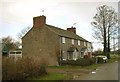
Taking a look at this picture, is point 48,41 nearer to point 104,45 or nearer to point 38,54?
point 38,54

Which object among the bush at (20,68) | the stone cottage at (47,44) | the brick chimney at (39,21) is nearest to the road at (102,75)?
the bush at (20,68)

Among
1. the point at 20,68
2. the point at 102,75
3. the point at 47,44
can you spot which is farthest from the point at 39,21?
the point at 20,68

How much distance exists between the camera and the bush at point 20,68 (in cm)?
1881

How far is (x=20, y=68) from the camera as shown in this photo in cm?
1989

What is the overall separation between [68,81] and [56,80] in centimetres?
105

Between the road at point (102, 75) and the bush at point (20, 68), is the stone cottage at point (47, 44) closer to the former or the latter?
the road at point (102, 75)

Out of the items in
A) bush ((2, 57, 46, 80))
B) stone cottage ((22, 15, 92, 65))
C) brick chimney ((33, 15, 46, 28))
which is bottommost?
bush ((2, 57, 46, 80))

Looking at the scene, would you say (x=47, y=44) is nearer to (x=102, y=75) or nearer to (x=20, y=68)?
(x=102, y=75)

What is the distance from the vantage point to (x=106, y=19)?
6612 centimetres

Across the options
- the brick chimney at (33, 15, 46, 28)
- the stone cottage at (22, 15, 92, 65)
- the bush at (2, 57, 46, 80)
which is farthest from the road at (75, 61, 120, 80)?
the brick chimney at (33, 15, 46, 28)

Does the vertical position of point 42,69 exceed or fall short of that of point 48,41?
it falls short

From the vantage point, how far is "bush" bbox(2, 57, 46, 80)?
1881cm

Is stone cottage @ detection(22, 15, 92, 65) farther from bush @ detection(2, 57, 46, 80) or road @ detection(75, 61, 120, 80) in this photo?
bush @ detection(2, 57, 46, 80)

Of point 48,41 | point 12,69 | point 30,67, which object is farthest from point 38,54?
point 12,69
